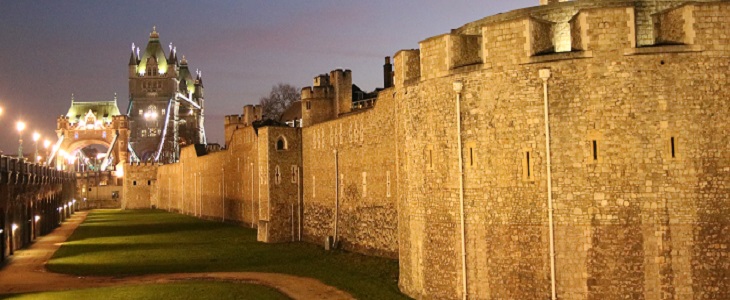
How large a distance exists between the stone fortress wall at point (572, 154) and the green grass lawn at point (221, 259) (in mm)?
4129

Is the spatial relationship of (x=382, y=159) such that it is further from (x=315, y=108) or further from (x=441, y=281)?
(x=315, y=108)

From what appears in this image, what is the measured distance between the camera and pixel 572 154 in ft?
50.5

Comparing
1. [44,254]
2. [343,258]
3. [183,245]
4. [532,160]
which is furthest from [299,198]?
[532,160]

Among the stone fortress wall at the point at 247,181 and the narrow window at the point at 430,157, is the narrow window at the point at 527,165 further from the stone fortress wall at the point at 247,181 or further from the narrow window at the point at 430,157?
the stone fortress wall at the point at 247,181

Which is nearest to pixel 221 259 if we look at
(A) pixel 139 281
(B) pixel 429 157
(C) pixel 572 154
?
(A) pixel 139 281

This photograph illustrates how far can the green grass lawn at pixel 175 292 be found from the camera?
2244 centimetres

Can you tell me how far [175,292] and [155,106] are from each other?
152769 millimetres

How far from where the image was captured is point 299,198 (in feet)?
131

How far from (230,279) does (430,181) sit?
10.3m

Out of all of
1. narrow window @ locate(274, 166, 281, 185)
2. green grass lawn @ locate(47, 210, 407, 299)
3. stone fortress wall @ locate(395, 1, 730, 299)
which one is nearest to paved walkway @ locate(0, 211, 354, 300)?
green grass lawn @ locate(47, 210, 407, 299)

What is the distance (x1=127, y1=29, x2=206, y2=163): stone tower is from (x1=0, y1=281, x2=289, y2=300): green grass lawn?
139138 mm

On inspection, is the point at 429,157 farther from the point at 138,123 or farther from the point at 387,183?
the point at 138,123

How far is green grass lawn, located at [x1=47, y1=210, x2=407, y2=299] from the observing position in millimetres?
25172

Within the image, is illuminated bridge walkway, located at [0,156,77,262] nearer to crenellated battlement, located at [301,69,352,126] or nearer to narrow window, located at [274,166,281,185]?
narrow window, located at [274,166,281,185]
